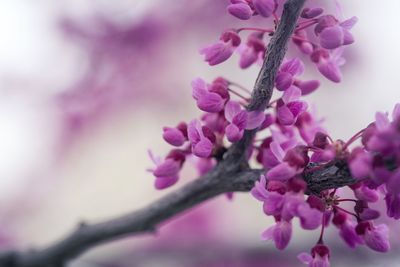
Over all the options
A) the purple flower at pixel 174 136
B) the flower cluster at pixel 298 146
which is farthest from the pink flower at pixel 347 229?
the purple flower at pixel 174 136

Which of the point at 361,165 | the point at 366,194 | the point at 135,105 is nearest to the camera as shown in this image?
the point at 361,165

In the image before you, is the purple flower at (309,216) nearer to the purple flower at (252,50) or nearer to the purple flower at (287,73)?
the purple flower at (287,73)

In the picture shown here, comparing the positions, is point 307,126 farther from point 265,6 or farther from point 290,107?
point 265,6

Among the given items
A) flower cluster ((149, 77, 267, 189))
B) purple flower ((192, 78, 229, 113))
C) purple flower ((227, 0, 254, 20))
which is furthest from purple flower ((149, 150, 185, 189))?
purple flower ((227, 0, 254, 20))

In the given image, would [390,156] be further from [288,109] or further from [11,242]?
[11,242]

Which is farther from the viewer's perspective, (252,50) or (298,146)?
(252,50)

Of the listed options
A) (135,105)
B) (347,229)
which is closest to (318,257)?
(347,229)

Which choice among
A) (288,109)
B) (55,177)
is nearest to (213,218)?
(55,177)
